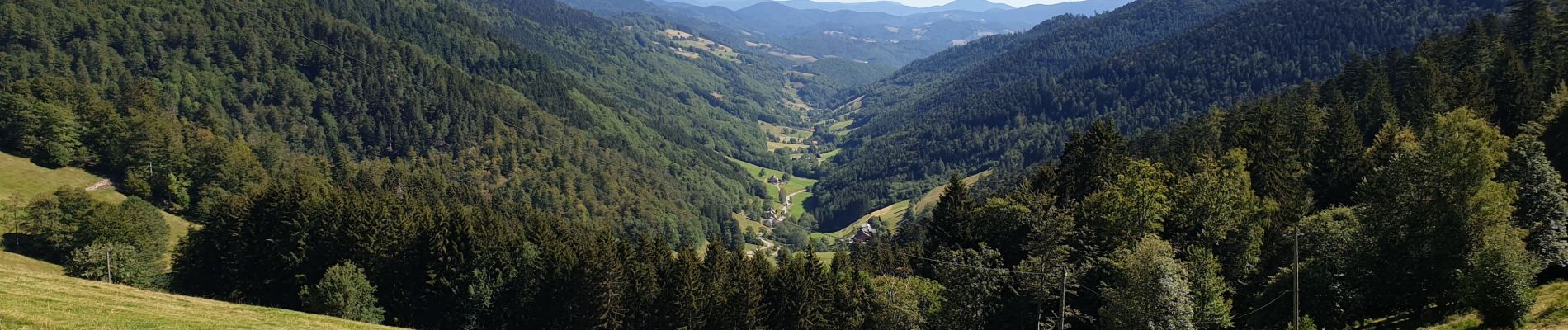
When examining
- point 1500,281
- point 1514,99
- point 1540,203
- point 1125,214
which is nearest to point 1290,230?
point 1125,214

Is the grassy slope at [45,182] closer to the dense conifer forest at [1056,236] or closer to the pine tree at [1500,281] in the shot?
the dense conifer forest at [1056,236]

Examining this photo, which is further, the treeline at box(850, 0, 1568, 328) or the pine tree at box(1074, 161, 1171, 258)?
the pine tree at box(1074, 161, 1171, 258)

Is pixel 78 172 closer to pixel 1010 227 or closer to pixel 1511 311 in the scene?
pixel 1010 227

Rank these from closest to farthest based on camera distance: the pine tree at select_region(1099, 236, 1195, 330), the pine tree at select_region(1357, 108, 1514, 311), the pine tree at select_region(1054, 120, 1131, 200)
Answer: the pine tree at select_region(1357, 108, 1514, 311) < the pine tree at select_region(1099, 236, 1195, 330) < the pine tree at select_region(1054, 120, 1131, 200)

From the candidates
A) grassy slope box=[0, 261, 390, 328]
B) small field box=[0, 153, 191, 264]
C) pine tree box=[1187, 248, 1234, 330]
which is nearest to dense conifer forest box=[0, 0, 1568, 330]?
pine tree box=[1187, 248, 1234, 330]

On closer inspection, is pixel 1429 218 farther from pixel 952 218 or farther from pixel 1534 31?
pixel 1534 31

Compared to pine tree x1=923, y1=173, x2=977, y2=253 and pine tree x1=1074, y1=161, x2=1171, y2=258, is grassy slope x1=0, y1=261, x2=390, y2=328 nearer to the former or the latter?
pine tree x1=923, y1=173, x2=977, y2=253

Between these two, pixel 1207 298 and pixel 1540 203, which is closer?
pixel 1207 298
